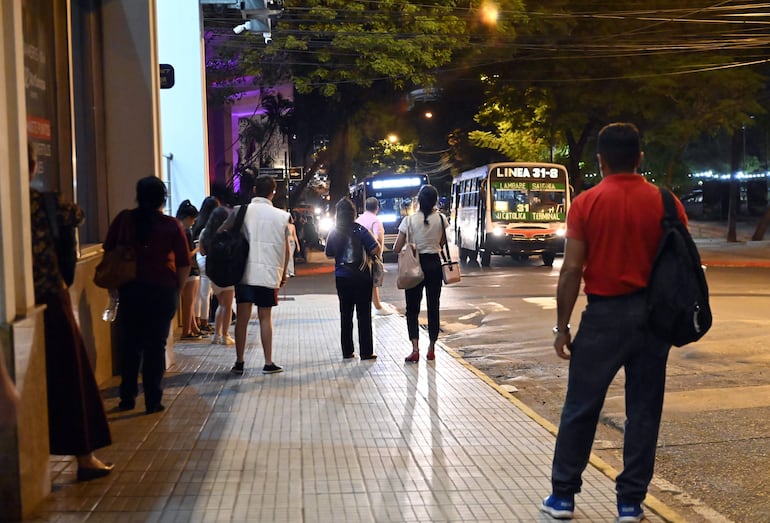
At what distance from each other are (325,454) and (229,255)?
314cm

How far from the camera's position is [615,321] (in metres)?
4.59

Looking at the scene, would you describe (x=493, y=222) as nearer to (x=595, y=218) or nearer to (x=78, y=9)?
(x=78, y=9)

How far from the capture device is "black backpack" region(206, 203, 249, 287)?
859cm

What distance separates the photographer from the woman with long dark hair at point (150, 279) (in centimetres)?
705

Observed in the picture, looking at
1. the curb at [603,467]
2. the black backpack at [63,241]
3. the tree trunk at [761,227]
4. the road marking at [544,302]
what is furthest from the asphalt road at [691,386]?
the tree trunk at [761,227]

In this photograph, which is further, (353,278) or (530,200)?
(530,200)

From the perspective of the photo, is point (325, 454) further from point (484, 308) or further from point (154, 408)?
point (484, 308)

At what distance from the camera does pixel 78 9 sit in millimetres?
8758

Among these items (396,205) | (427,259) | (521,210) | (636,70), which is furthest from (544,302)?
(636,70)

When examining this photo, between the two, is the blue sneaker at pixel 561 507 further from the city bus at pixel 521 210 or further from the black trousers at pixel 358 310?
the city bus at pixel 521 210

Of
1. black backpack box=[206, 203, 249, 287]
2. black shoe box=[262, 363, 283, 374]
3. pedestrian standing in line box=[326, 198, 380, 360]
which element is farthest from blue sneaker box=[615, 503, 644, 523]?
pedestrian standing in line box=[326, 198, 380, 360]

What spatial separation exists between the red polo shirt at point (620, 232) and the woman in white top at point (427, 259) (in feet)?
16.9

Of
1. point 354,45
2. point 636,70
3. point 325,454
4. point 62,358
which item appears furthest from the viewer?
point 636,70

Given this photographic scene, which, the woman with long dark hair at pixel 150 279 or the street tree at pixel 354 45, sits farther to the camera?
the street tree at pixel 354 45
